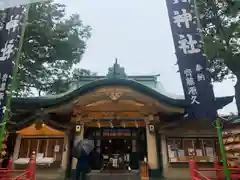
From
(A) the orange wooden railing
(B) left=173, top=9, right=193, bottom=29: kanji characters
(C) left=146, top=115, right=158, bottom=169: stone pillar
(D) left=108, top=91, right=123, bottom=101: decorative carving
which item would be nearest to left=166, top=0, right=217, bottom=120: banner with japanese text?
(B) left=173, top=9, right=193, bottom=29: kanji characters

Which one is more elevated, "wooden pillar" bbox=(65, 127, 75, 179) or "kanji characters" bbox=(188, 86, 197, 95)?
"kanji characters" bbox=(188, 86, 197, 95)

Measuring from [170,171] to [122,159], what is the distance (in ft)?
8.35

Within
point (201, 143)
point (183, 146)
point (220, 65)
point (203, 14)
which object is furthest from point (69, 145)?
point (203, 14)

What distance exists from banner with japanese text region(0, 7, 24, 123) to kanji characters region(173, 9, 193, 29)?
18.1 feet

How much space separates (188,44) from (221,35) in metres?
3.97

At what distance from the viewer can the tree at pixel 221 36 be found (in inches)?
352

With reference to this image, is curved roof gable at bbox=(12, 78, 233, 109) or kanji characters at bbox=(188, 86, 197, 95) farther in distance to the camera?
curved roof gable at bbox=(12, 78, 233, 109)

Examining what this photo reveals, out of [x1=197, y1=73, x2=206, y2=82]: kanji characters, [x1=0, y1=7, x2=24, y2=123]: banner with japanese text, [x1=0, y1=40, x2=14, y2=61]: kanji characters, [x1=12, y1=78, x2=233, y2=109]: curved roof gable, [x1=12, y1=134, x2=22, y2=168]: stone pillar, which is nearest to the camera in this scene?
[x1=197, y1=73, x2=206, y2=82]: kanji characters

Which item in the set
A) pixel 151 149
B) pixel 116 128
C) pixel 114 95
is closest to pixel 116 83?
pixel 114 95

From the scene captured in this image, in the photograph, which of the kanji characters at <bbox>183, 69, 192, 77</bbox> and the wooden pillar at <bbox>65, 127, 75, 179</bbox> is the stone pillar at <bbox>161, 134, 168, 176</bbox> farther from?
the kanji characters at <bbox>183, 69, 192, 77</bbox>

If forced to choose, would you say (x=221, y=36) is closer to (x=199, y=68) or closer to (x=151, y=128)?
Result: (x=199, y=68)

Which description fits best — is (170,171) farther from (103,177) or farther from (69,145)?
(69,145)

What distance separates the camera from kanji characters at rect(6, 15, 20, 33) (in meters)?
A: 7.12

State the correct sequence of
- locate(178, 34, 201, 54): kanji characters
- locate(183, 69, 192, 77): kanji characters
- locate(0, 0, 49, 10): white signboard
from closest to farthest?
locate(183, 69, 192, 77): kanji characters
locate(178, 34, 201, 54): kanji characters
locate(0, 0, 49, 10): white signboard
